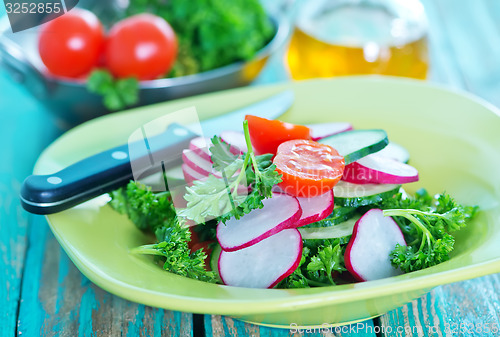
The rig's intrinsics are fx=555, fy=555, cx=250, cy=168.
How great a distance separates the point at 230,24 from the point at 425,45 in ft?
2.64

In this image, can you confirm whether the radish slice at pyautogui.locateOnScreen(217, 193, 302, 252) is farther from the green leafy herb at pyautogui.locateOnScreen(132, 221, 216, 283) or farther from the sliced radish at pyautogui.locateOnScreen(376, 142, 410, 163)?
the sliced radish at pyautogui.locateOnScreen(376, 142, 410, 163)

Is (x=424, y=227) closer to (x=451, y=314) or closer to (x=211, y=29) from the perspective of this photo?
(x=451, y=314)

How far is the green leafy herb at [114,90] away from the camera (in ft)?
6.83

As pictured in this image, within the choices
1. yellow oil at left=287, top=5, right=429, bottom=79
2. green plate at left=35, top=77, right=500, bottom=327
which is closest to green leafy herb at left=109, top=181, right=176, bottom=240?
green plate at left=35, top=77, right=500, bottom=327

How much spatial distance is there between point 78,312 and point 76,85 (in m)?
0.94

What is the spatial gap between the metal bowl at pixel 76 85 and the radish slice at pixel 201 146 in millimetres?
633

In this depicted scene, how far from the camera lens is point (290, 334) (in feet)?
4.43

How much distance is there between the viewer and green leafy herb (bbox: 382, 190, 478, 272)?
1234 mm

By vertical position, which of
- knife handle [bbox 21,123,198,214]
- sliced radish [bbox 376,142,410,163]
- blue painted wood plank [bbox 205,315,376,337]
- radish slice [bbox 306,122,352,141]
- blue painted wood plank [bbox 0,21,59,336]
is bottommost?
blue painted wood plank [bbox 0,21,59,336]

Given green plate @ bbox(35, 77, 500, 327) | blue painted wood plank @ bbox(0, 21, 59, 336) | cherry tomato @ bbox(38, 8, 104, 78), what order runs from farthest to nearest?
cherry tomato @ bbox(38, 8, 104, 78) → blue painted wood plank @ bbox(0, 21, 59, 336) → green plate @ bbox(35, 77, 500, 327)

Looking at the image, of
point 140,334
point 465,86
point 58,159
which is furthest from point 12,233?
point 465,86

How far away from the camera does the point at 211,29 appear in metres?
2.41

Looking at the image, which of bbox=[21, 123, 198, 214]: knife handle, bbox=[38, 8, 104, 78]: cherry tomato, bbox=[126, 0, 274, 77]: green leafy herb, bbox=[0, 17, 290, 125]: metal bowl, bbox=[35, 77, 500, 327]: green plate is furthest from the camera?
bbox=[126, 0, 274, 77]: green leafy herb

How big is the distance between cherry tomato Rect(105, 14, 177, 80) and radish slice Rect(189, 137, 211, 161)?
0.86m
